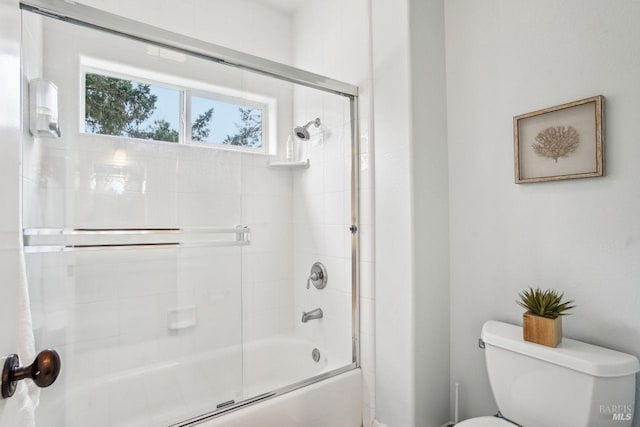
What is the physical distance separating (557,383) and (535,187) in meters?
0.75

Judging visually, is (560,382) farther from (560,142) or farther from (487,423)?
(560,142)

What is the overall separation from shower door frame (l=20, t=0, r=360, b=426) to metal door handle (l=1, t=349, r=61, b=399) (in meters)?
0.93

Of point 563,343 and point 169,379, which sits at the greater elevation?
point 563,343

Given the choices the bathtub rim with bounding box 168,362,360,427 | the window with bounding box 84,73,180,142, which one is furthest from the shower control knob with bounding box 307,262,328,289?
the window with bounding box 84,73,180,142

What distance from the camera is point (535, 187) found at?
4.65 ft

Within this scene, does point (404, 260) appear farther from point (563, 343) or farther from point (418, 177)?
point (563, 343)

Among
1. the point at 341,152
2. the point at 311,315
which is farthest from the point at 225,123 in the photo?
the point at 311,315

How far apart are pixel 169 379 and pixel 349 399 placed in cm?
92

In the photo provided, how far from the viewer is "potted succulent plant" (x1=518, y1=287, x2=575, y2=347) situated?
3.87ft

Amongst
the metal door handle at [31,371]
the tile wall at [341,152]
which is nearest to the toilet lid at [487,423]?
the tile wall at [341,152]

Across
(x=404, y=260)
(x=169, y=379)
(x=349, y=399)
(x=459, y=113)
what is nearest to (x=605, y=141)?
(x=459, y=113)

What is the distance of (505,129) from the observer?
4.95 feet

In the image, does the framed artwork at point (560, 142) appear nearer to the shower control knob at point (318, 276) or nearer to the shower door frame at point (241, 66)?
the shower door frame at point (241, 66)

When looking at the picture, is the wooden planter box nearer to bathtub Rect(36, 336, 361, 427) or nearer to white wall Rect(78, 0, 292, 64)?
bathtub Rect(36, 336, 361, 427)
